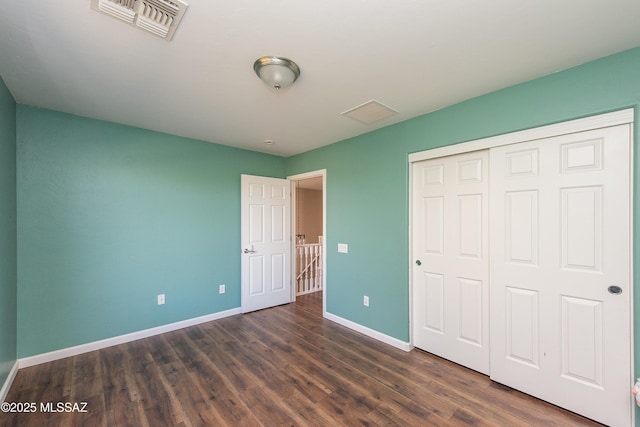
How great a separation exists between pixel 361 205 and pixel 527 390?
219 centimetres

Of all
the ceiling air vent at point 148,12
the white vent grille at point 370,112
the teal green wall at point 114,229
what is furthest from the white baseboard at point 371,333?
the ceiling air vent at point 148,12

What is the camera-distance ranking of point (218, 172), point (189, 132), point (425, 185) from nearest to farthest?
1. point (425, 185)
2. point (189, 132)
3. point (218, 172)

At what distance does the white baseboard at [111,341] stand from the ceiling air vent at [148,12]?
3029 mm

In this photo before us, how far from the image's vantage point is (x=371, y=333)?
304cm

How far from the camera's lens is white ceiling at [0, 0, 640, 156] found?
1.33 metres

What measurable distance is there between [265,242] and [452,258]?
8.57ft

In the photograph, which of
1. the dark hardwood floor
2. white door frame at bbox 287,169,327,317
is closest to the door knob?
the dark hardwood floor

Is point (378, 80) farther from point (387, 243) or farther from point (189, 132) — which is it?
point (189, 132)

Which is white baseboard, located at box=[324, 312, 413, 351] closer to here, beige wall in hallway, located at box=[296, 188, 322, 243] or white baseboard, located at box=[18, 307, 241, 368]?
white baseboard, located at box=[18, 307, 241, 368]

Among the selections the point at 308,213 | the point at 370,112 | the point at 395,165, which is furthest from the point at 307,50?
the point at 308,213

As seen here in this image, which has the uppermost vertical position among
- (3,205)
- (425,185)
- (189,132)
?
(189,132)

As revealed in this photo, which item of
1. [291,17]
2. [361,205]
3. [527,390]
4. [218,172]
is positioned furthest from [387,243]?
[218,172]

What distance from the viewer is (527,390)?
2.01 m

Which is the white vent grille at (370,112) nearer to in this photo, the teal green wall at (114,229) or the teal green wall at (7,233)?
the teal green wall at (114,229)
